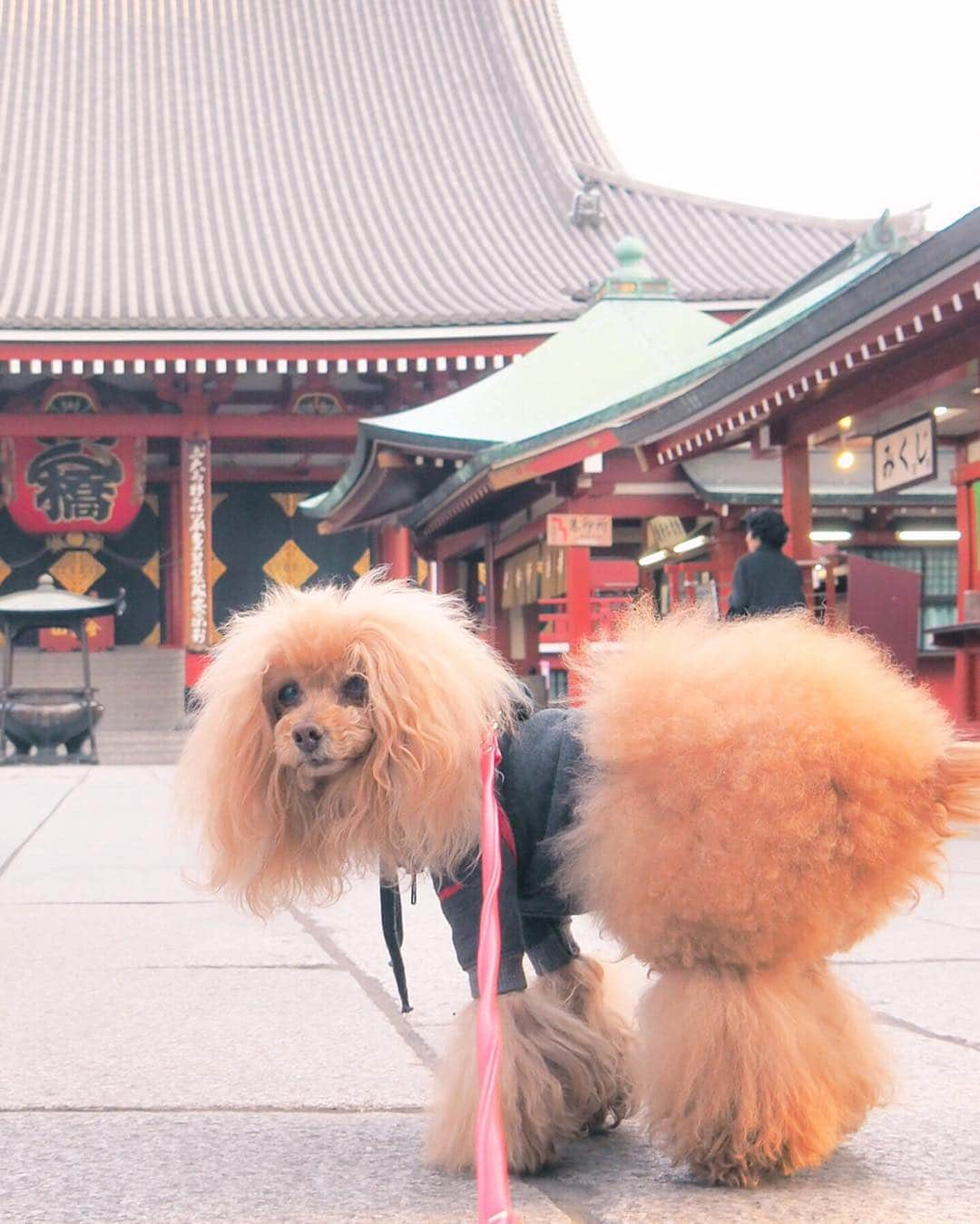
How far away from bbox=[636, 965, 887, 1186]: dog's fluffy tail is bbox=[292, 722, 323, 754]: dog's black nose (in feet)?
2.21

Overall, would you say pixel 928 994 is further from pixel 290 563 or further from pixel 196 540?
pixel 290 563

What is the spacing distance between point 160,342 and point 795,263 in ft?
24.6

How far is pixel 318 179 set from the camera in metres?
20.4

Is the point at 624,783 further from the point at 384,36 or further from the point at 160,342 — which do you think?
the point at 384,36

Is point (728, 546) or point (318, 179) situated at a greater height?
point (318, 179)

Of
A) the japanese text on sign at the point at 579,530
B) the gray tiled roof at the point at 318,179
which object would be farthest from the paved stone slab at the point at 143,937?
the gray tiled roof at the point at 318,179

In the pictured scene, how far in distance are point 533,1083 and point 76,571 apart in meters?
17.6

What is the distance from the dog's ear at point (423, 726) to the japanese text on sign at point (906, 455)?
722cm

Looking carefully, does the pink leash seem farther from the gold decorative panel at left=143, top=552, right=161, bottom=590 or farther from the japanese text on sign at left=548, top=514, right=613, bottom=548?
the gold decorative panel at left=143, top=552, right=161, bottom=590

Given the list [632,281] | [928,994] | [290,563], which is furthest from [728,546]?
[290,563]

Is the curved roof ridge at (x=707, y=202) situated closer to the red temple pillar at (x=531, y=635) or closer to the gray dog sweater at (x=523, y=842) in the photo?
the red temple pillar at (x=531, y=635)

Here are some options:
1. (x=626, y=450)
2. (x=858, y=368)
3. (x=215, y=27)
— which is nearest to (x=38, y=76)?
(x=215, y=27)

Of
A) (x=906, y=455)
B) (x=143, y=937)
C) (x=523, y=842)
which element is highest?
(x=906, y=455)

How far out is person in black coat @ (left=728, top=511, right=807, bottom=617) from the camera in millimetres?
7882
